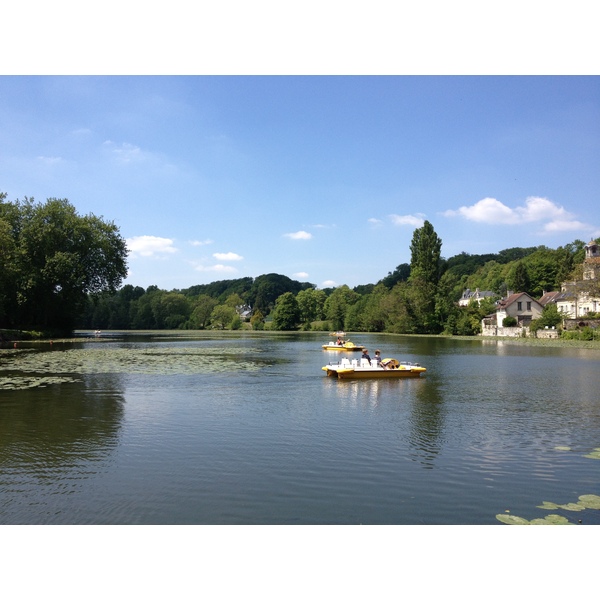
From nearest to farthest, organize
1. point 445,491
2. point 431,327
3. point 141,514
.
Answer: point 141,514 < point 445,491 < point 431,327

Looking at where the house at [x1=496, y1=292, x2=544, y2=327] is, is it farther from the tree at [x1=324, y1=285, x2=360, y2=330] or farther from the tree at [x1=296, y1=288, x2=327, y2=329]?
the tree at [x1=296, y1=288, x2=327, y2=329]

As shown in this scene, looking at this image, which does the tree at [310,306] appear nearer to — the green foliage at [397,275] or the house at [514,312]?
the green foliage at [397,275]

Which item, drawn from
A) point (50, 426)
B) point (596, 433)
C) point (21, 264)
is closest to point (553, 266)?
point (21, 264)

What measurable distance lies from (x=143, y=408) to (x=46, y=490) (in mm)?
7306

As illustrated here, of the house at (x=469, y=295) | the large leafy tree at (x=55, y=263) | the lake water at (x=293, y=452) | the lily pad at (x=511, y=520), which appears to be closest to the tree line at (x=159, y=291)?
the large leafy tree at (x=55, y=263)

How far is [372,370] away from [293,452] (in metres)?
13.2

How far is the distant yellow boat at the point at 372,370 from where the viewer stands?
2302 cm

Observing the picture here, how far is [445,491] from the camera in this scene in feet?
26.8

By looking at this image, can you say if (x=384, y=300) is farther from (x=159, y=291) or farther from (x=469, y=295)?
(x=159, y=291)

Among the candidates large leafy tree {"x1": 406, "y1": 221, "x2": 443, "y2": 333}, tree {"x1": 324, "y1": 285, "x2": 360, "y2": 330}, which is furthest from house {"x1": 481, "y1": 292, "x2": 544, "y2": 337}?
tree {"x1": 324, "y1": 285, "x2": 360, "y2": 330}

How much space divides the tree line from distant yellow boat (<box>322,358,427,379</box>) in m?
34.2

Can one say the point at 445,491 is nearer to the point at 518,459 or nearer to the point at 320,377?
the point at 518,459

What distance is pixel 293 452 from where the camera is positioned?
10.5 m

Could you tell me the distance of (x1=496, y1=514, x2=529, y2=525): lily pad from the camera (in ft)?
22.5
